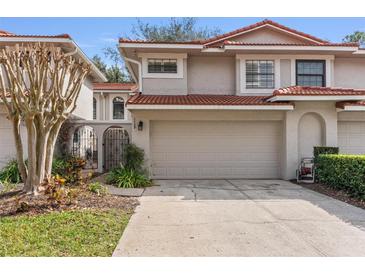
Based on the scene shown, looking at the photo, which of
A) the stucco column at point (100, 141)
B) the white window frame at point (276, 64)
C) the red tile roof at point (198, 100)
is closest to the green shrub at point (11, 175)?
the stucco column at point (100, 141)

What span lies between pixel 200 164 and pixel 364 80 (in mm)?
8699

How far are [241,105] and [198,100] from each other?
5.65 ft

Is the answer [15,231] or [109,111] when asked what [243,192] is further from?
[109,111]

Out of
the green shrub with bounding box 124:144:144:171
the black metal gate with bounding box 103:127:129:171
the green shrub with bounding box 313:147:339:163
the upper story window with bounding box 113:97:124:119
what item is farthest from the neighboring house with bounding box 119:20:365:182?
the upper story window with bounding box 113:97:124:119

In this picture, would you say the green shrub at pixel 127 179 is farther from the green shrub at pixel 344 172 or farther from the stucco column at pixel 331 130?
the stucco column at pixel 331 130

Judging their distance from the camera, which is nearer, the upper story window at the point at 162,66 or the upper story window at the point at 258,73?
the upper story window at the point at 162,66

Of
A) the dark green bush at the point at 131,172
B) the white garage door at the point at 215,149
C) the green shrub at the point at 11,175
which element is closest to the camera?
the dark green bush at the point at 131,172

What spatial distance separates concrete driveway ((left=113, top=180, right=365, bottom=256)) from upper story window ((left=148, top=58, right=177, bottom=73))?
5.93m

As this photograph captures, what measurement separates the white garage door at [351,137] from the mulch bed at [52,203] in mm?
9450

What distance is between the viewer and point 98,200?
8320 mm

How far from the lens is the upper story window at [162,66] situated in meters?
14.2

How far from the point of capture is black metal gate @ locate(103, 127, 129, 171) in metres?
16.5

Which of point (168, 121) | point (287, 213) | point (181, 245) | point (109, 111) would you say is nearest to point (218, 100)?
point (168, 121)

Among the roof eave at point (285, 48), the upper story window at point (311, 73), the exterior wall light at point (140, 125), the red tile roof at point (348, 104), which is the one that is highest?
the roof eave at point (285, 48)
